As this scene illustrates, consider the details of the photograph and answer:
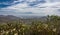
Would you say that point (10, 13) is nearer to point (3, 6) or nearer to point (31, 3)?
point (3, 6)

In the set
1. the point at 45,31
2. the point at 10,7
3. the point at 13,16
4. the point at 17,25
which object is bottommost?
the point at 45,31

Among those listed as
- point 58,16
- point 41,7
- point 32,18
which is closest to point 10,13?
point 32,18

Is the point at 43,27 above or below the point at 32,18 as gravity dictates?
below

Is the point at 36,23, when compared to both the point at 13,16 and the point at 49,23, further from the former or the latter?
the point at 13,16

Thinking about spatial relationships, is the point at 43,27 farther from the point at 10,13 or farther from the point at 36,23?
the point at 10,13

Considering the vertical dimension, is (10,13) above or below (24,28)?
above

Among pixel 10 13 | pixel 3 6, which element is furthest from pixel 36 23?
pixel 3 6
